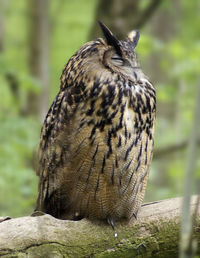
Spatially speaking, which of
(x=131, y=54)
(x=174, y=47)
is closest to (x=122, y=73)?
(x=131, y=54)

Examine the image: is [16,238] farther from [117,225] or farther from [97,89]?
[97,89]

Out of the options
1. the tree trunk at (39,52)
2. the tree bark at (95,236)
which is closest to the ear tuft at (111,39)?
the tree bark at (95,236)

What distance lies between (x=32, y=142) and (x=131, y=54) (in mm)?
3042

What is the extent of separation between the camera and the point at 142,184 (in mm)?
2824

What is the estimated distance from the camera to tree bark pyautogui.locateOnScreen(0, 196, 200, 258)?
2422 mm

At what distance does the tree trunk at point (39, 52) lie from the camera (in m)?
7.52

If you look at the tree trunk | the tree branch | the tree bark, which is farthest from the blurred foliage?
the tree bark

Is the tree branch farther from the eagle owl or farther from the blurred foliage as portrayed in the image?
the eagle owl

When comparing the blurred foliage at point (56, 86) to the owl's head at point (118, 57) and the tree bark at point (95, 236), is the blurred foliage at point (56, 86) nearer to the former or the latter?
the owl's head at point (118, 57)

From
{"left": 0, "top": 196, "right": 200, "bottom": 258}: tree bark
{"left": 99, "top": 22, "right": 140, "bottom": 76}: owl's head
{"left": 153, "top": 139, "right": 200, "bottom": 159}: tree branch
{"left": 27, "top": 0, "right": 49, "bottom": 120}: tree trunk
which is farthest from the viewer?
{"left": 27, "top": 0, "right": 49, "bottom": 120}: tree trunk

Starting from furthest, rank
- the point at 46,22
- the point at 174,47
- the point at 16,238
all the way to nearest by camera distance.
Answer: the point at 46,22 → the point at 174,47 → the point at 16,238

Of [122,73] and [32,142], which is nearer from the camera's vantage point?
[122,73]

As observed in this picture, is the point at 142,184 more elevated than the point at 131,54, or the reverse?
the point at 131,54

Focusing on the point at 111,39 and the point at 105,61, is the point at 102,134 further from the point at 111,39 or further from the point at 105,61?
the point at 111,39
